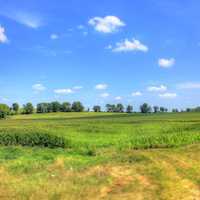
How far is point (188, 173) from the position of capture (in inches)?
444

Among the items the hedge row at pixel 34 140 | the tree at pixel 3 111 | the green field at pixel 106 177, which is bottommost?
the green field at pixel 106 177

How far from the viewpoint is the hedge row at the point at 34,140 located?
20295 millimetres

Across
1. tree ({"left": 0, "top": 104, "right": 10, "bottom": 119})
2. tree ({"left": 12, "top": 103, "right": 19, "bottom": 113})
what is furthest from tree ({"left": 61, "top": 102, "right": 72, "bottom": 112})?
tree ({"left": 0, "top": 104, "right": 10, "bottom": 119})

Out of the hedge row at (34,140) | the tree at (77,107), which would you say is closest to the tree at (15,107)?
the tree at (77,107)

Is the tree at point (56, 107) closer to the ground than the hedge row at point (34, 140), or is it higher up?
higher up

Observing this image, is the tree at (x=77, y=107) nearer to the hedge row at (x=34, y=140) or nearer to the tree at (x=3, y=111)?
the tree at (x=3, y=111)

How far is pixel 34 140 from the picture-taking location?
20.5m

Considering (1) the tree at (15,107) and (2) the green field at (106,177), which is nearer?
(2) the green field at (106,177)

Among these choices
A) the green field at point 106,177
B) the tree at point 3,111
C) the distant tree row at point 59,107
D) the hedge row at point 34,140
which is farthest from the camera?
the distant tree row at point 59,107

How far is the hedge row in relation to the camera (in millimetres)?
20295

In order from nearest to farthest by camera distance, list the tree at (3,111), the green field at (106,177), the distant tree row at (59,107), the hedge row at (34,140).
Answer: the green field at (106,177) < the hedge row at (34,140) < the tree at (3,111) < the distant tree row at (59,107)

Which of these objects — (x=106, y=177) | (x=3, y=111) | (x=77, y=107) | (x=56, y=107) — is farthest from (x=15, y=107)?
(x=106, y=177)

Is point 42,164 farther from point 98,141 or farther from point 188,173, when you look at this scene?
point 98,141

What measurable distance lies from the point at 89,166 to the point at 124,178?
194cm
